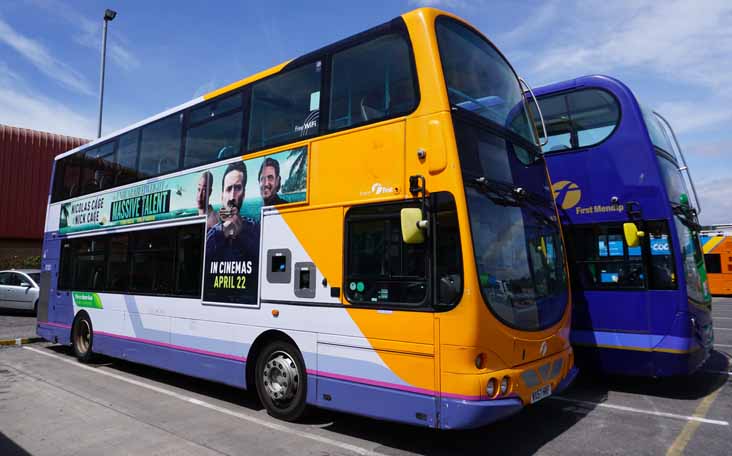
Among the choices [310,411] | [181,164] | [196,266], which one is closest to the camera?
[310,411]

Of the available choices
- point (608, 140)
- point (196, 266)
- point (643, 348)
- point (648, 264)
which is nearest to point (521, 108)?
point (608, 140)

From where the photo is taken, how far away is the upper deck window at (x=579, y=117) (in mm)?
7488

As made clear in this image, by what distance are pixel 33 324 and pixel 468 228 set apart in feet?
51.4

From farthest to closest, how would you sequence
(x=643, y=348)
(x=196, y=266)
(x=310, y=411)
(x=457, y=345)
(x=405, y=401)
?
(x=196, y=266) < (x=643, y=348) < (x=310, y=411) < (x=405, y=401) < (x=457, y=345)

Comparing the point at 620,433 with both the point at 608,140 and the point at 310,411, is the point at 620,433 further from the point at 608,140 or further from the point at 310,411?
the point at 608,140

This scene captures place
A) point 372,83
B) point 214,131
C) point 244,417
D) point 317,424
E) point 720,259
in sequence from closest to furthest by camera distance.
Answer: point 372,83 < point 317,424 < point 244,417 < point 214,131 < point 720,259

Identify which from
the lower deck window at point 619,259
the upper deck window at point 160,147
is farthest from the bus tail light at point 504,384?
the upper deck window at point 160,147

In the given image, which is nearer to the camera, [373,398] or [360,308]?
[373,398]

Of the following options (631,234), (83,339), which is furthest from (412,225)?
(83,339)

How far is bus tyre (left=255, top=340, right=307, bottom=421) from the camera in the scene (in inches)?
222

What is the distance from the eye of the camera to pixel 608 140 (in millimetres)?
7406

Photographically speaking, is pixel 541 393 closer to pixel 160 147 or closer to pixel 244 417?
pixel 244 417

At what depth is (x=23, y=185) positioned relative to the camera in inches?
1049

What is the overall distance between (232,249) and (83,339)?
17.5 feet
